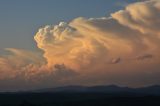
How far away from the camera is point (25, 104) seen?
13450 cm

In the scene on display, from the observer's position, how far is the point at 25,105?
13300 cm

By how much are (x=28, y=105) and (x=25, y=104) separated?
1.74 m

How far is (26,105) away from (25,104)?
195 cm

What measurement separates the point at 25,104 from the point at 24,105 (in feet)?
2.30

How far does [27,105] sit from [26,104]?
3.99ft

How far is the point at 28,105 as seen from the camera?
133 meters

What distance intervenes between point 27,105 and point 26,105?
14.5 inches

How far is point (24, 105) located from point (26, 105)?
1466 mm

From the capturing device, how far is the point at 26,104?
134000 mm

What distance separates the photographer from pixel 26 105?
133 m

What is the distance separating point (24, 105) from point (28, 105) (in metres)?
1.49

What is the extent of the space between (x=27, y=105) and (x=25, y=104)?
1812 mm

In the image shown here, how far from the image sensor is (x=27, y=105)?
13288cm
